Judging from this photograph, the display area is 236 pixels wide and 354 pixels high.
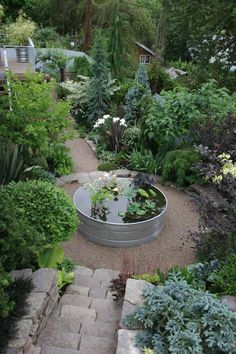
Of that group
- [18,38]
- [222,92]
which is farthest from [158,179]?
[18,38]

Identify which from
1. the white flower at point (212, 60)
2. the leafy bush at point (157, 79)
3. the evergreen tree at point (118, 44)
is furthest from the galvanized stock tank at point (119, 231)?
the white flower at point (212, 60)

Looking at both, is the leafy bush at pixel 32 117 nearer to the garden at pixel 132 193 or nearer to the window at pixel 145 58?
the garden at pixel 132 193

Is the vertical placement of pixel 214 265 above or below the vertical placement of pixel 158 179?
above

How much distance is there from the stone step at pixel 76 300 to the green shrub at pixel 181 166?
3.70m

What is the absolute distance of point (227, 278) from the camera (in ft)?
12.4

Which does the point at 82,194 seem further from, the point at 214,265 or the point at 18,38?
the point at 18,38

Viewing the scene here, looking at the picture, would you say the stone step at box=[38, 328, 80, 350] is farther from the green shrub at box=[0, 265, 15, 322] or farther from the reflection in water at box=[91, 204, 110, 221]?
the reflection in water at box=[91, 204, 110, 221]

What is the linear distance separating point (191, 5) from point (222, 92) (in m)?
7.64

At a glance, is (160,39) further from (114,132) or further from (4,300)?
(4,300)

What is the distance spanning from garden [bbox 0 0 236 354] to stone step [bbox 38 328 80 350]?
0.39 m

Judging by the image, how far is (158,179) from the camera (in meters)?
7.53

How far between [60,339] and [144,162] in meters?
5.09

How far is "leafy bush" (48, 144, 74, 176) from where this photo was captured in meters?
7.47

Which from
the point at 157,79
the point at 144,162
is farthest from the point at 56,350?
the point at 157,79
